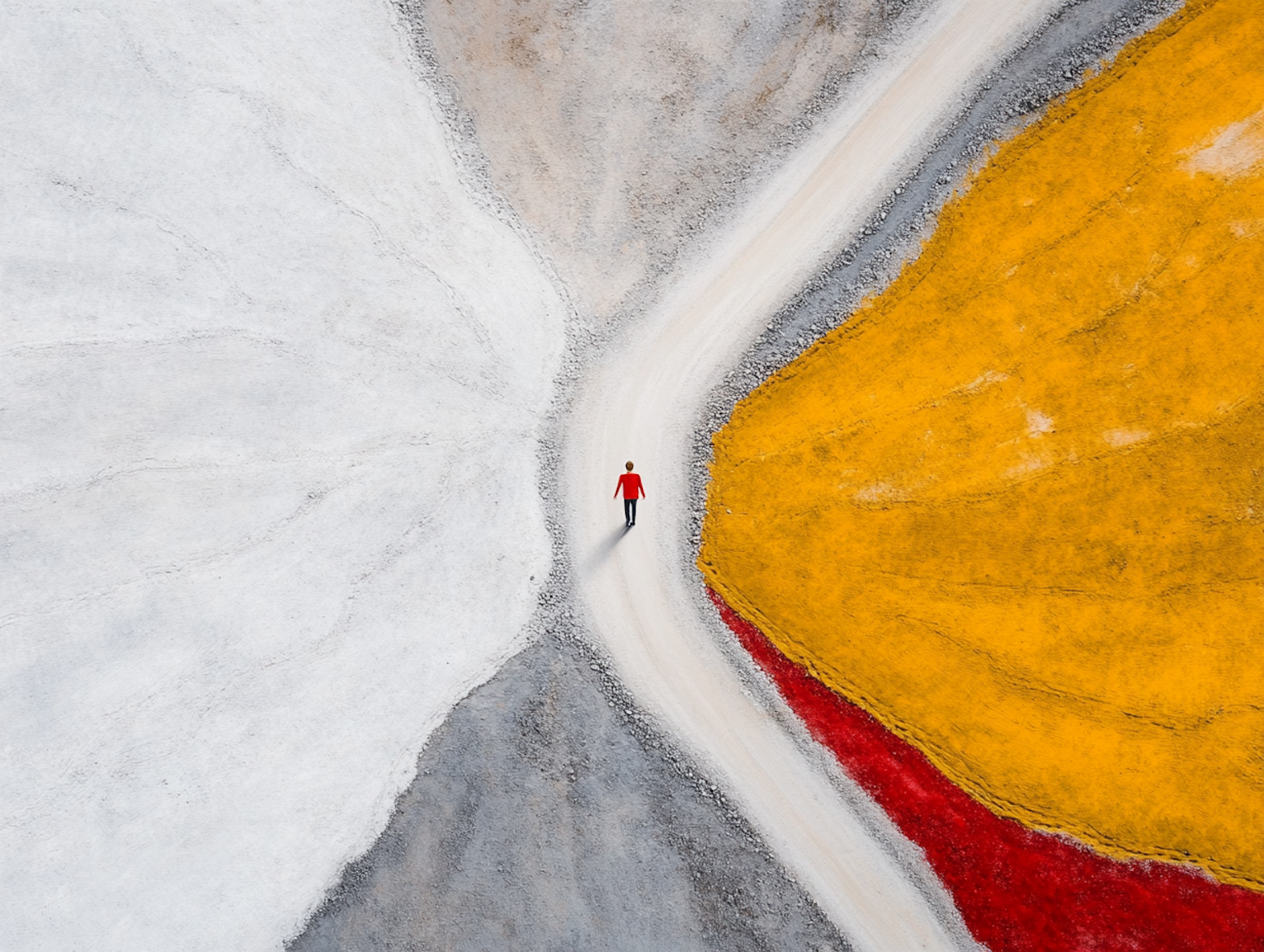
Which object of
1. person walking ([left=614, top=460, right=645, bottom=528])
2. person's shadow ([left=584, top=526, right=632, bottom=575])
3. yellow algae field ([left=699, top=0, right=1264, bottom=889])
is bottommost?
person's shadow ([left=584, top=526, right=632, bottom=575])

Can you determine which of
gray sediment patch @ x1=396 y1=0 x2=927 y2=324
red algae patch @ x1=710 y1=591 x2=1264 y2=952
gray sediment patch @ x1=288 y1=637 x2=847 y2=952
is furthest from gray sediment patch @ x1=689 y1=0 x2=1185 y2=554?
red algae patch @ x1=710 y1=591 x2=1264 y2=952

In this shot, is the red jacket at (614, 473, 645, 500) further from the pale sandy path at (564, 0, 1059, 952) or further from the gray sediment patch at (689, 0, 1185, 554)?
the gray sediment patch at (689, 0, 1185, 554)

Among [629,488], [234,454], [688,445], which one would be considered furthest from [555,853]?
[234,454]

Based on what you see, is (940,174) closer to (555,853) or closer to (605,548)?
(605,548)

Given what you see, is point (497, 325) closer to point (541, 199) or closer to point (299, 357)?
point (541, 199)

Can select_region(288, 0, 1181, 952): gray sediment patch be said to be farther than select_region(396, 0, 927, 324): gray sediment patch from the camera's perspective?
No

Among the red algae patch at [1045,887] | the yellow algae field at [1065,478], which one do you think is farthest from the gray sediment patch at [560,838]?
the red algae patch at [1045,887]

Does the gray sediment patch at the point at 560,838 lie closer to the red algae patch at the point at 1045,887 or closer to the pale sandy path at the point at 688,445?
the pale sandy path at the point at 688,445
